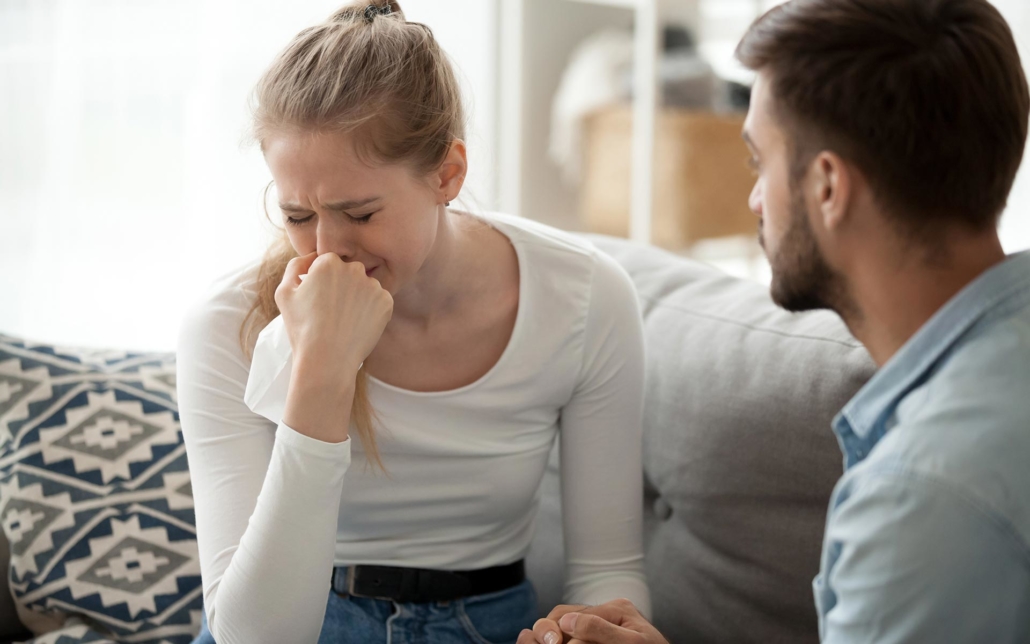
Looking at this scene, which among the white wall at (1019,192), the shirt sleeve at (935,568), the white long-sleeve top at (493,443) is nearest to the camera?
the shirt sleeve at (935,568)

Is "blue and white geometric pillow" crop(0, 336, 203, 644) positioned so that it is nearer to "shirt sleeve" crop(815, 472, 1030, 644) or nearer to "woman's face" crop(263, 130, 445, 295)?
"woman's face" crop(263, 130, 445, 295)

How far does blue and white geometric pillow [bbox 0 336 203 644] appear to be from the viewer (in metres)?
1.44

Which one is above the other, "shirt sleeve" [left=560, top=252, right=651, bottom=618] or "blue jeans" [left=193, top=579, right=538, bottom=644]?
"shirt sleeve" [left=560, top=252, right=651, bottom=618]

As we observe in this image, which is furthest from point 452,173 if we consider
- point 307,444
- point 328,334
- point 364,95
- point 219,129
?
point 219,129

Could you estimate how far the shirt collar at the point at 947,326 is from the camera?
0.78 m

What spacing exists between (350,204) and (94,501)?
0.72m

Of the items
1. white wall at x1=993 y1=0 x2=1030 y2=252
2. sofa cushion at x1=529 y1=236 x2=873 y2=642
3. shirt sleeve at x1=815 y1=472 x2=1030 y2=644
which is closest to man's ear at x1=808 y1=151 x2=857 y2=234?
shirt sleeve at x1=815 y1=472 x2=1030 y2=644

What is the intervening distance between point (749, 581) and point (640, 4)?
2.26m

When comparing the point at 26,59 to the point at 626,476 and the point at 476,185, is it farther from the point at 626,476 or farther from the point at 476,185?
the point at 626,476

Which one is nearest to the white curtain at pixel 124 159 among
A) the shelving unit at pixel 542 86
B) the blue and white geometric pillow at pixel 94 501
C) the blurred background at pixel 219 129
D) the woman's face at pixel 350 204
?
the blurred background at pixel 219 129

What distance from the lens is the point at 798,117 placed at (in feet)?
2.80

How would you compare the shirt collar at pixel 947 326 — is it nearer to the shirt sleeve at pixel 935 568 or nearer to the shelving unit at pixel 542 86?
the shirt sleeve at pixel 935 568

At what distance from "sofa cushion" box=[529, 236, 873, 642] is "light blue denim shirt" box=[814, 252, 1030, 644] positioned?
410 millimetres

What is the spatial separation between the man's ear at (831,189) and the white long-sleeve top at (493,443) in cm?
52
